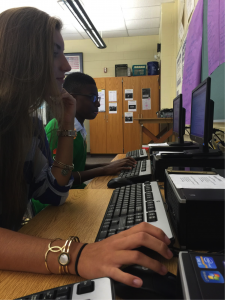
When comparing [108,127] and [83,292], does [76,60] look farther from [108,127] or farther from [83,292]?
[83,292]

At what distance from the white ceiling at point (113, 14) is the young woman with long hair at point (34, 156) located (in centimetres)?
268

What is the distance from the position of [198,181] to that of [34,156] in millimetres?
515

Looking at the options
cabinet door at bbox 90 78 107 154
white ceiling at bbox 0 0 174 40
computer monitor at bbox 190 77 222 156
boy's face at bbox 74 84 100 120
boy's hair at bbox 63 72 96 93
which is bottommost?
cabinet door at bbox 90 78 107 154

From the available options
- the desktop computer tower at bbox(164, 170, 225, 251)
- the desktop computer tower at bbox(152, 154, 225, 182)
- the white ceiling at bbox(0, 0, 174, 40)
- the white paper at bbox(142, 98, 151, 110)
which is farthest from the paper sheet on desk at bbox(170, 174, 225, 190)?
the white paper at bbox(142, 98, 151, 110)

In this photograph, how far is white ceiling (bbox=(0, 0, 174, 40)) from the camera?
364 cm

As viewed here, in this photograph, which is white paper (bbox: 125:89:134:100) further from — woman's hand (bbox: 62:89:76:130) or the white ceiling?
woman's hand (bbox: 62:89:76:130)

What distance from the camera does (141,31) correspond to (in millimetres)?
4949

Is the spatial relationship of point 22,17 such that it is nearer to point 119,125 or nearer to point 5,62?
point 5,62

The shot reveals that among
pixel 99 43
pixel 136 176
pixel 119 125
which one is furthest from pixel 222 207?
pixel 119 125

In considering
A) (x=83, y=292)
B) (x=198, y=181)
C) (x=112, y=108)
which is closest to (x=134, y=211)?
(x=198, y=181)

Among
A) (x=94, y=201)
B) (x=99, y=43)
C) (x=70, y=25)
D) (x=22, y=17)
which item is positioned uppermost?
(x=70, y=25)

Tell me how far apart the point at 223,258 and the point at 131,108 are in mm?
5049

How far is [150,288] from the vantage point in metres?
0.30

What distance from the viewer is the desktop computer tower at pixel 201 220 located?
400mm
